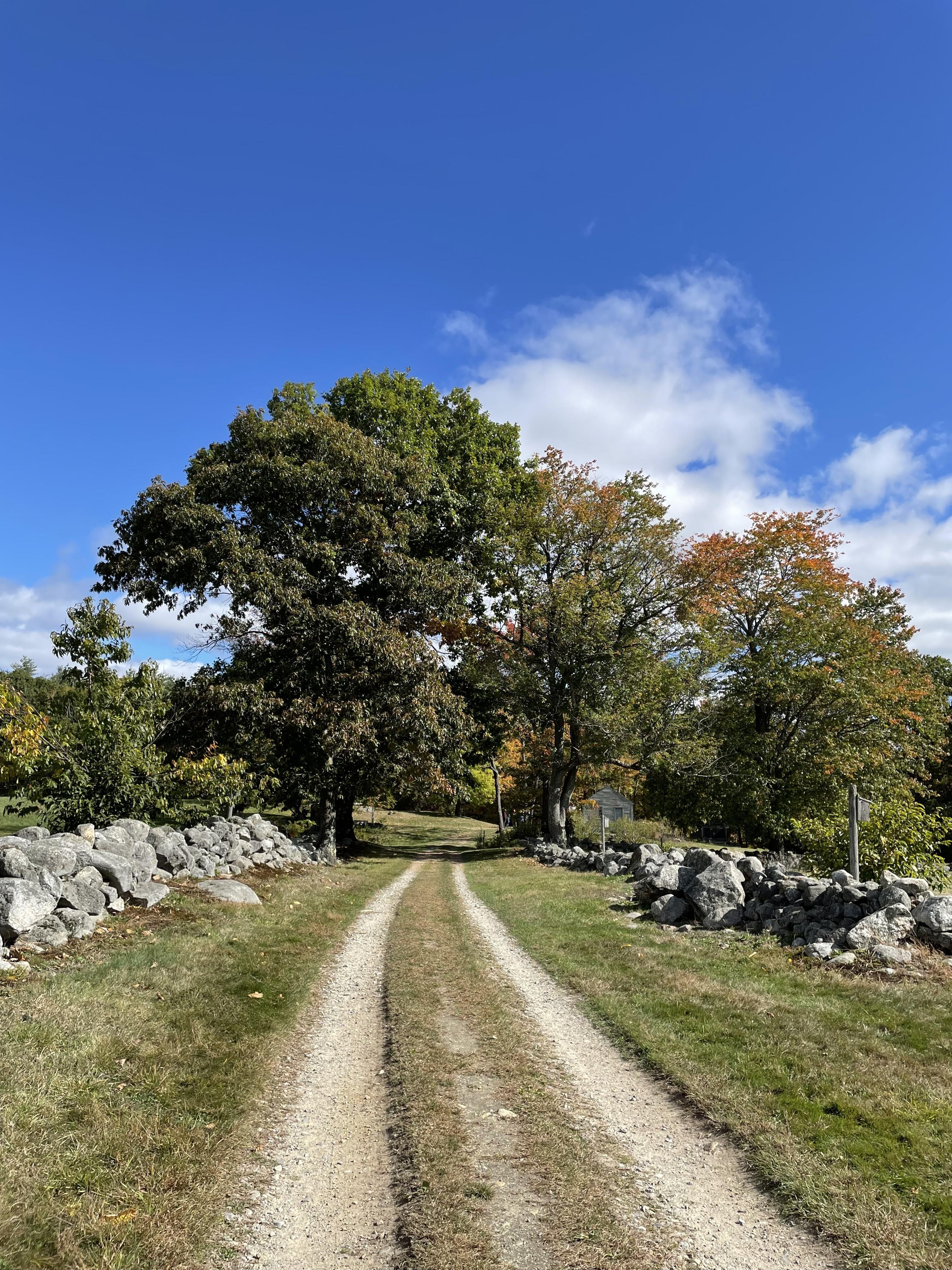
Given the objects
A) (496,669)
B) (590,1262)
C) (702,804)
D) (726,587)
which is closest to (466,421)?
(496,669)

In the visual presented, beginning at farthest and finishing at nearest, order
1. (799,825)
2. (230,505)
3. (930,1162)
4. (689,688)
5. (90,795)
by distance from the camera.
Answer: (689,688) < (230,505) < (799,825) < (90,795) < (930,1162)

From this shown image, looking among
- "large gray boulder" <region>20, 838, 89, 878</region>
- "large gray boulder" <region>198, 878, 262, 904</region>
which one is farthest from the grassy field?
"large gray boulder" <region>20, 838, 89, 878</region>

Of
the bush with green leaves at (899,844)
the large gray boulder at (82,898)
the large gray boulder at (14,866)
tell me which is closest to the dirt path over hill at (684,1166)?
the large gray boulder at (82,898)

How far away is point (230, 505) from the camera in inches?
867

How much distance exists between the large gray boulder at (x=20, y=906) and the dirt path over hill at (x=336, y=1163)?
3828 millimetres

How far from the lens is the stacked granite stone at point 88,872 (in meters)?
8.67

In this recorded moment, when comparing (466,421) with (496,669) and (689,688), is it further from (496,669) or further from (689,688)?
(689,688)

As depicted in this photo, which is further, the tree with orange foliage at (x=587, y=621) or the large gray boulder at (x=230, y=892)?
the tree with orange foliage at (x=587, y=621)

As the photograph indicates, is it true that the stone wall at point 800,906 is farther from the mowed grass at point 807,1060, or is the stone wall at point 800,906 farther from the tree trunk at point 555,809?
the tree trunk at point 555,809

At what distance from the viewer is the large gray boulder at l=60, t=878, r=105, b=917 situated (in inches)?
381

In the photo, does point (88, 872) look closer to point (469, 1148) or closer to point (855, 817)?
point (469, 1148)

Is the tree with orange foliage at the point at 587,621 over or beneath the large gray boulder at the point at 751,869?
over

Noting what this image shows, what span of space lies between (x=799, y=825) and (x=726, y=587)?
1731 centimetres

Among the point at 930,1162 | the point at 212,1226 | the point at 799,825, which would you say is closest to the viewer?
the point at 212,1226
